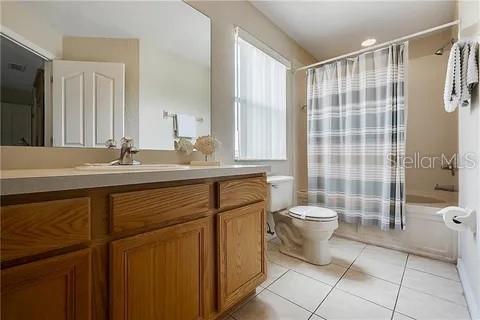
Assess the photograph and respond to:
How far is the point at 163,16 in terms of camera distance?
59.7 inches

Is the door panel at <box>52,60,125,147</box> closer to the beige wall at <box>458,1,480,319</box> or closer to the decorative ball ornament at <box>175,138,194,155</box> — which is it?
the decorative ball ornament at <box>175,138,194,155</box>

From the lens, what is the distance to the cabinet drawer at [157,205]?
78 cm

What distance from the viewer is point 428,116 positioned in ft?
9.19

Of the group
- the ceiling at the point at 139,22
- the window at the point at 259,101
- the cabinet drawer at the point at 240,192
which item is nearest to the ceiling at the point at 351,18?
the window at the point at 259,101

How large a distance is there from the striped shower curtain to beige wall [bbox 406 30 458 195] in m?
1.09

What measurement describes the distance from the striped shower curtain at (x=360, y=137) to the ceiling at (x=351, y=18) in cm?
43

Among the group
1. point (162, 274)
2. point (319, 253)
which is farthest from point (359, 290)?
point (162, 274)

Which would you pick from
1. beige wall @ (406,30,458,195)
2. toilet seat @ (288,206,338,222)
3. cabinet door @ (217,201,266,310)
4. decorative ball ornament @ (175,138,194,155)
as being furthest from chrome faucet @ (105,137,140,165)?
beige wall @ (406,30,458,195)

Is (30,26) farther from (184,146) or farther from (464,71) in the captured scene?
(464,71)

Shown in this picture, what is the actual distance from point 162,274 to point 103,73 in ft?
3.56

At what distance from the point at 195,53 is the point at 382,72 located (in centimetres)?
173

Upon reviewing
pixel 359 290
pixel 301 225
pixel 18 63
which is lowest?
pixel 359 290

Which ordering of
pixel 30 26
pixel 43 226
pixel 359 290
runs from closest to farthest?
pixel 43 226, pixel 30 26, pixel 359 290

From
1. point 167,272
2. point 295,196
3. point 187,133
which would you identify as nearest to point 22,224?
point 167,272
